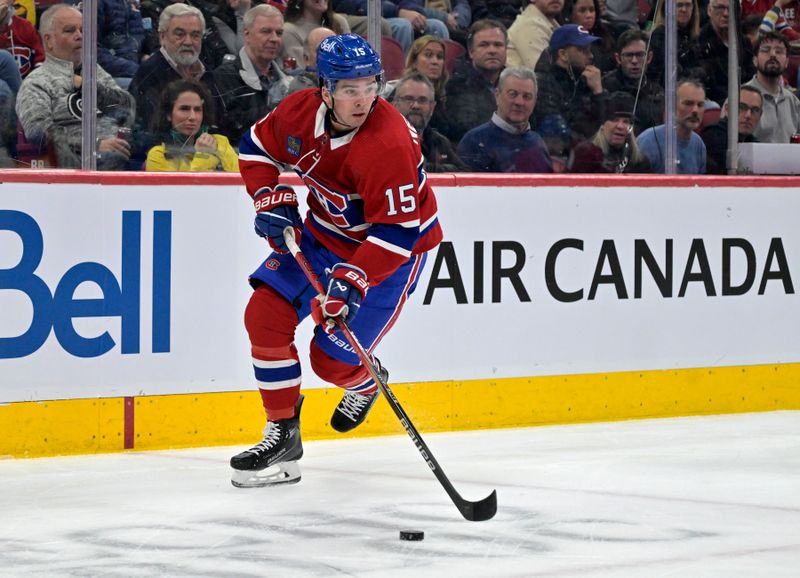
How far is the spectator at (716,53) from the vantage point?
244 inches

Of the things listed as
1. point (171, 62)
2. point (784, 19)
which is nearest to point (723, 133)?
point (784, 19)

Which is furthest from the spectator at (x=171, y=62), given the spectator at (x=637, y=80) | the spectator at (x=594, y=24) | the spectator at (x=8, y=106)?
the spectator at (x=637, y=80)

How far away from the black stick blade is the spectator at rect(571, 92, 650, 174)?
2580 millimetres

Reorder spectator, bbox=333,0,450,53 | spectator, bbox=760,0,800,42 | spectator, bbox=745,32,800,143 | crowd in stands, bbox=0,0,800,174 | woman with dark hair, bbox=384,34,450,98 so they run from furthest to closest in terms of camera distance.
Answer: spectator, bbox=760,0,800,42
spectator, bbox=745,32,800,143
woman with dark hair, bbox=384,34,450,98
spectator, bbox=333,0,450,53
crowd in stands, bbox=0,0,800,174

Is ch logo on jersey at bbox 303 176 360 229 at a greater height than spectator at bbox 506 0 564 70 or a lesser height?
lesser

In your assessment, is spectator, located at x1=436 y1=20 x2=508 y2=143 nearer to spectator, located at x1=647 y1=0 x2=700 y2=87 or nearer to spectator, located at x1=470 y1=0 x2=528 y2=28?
spectator, located at x1=470 y1=0 x2=528 y2=28

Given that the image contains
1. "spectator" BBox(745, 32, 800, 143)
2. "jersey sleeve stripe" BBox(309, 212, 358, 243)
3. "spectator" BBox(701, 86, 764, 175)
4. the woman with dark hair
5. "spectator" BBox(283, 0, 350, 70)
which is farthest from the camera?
"spectator" BBox(745, 32, 800, 143)

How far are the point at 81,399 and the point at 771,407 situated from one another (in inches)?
117

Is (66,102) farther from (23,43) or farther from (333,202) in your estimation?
(333,202)

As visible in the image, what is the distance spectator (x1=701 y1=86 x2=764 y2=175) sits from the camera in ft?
20.7

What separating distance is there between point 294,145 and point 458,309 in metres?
1.43

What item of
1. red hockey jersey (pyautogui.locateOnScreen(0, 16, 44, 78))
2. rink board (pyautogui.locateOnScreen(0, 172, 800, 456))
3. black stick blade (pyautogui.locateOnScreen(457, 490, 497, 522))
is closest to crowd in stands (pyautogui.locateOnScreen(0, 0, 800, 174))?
red hockey jersey (pyautogui.locateOnScreen(0, 16, 44, 78))

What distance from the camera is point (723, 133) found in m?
6.34

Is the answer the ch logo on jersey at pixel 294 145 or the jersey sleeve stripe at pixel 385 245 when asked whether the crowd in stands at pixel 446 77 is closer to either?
the ch logo on jersey at pixel 294 145
